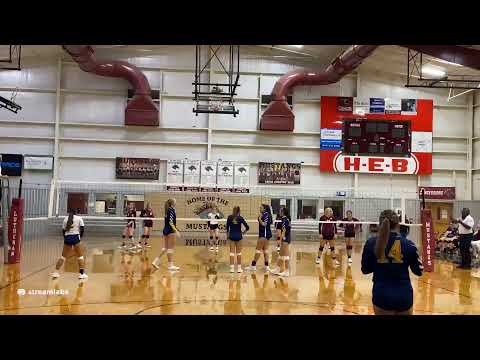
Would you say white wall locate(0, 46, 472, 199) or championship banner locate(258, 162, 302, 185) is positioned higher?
white wall locate(0, 46, 472, 199)

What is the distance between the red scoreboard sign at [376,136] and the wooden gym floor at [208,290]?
917 cm

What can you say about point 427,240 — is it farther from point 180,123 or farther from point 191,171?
point 180,123

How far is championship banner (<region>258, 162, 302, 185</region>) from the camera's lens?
21.3 m

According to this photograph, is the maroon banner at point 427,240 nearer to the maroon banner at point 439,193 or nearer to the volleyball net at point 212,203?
the volleyball net at point 212,203

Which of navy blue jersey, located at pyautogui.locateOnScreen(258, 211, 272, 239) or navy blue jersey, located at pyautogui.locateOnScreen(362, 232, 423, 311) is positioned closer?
navy blue jersey, located at pyautogui.locateOnScreen(362, 232, 423, 311)

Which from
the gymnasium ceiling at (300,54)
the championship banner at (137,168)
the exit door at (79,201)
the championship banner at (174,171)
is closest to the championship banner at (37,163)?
the exit door at (79,201)

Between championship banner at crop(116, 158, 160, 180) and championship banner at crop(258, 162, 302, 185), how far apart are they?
4.82 meters

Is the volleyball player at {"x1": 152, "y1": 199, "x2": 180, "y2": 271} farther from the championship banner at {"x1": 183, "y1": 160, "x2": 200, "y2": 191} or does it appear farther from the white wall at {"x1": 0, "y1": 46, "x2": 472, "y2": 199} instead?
the white wall at {"x1": 0, "y1": 46, "x2": 472, "y2": 199}

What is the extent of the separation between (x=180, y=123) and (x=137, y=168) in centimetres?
286

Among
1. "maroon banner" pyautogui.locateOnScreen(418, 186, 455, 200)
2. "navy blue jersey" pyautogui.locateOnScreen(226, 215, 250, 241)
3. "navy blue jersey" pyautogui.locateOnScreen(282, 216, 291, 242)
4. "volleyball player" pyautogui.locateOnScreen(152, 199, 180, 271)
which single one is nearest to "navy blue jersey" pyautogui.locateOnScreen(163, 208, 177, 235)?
"volleyball player" pyautogui.locateOnScreen(152, 199, 180, 271)

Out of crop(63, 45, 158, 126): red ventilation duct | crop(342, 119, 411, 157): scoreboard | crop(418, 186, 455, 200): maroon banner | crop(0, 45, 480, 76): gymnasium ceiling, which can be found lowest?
crop(418, 186, 455, 200): maroon banner

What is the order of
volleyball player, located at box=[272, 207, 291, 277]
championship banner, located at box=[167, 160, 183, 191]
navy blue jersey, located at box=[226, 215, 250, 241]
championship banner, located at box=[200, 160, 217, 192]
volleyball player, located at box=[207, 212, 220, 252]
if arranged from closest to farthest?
navy blue jersey, located at box=[226, 215, 250, 241]
volleyball player, located at box=[272, 207, 291, 277]
volleyball player, located at box=[207, 212, 220, 252]
championship banner, located at box=[200, 160, 217, 192]
championship banner, located at box=[167, 160, 183, 191]
